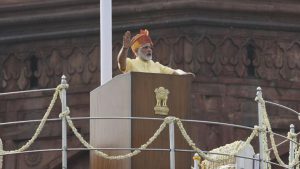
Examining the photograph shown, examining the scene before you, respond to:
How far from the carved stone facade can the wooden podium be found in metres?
7.62

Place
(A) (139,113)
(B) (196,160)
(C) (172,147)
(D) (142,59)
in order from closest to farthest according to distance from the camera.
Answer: (C) (172,147)
(A) (139,113)
(B) (196,160)
(D) (142,59)

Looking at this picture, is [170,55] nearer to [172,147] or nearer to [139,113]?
[139,113]

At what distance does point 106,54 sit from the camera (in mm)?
17531

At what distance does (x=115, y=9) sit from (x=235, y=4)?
1742mm

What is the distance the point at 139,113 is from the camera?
16.2m

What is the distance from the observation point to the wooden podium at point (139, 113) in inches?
637

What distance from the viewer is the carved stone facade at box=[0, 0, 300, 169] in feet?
80.3

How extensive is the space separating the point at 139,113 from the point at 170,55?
27.1 feet

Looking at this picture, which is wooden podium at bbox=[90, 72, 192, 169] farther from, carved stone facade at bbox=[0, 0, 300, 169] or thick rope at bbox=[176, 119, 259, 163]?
carved stone facade at bbox=[0, 0, 300, 169]

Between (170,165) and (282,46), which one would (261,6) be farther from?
(170,165)

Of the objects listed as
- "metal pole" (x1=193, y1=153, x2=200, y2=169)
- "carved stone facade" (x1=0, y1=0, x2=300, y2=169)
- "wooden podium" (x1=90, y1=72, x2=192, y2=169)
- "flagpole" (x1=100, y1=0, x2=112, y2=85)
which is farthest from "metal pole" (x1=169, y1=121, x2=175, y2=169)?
"carved stone facade" (x1=0, y1=0, x2=300, y2=169)

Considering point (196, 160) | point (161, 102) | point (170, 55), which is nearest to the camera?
point (161, 102)

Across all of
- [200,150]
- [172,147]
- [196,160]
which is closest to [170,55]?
[196,160]

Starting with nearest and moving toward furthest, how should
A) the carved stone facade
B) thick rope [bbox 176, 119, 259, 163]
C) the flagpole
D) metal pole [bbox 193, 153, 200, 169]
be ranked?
1. thick rope [bbox 176, 119, 259, 163]
2. metal pole [bbox 193, 153, 200, 169]
3. the flagpole
4. the carved stone facade
